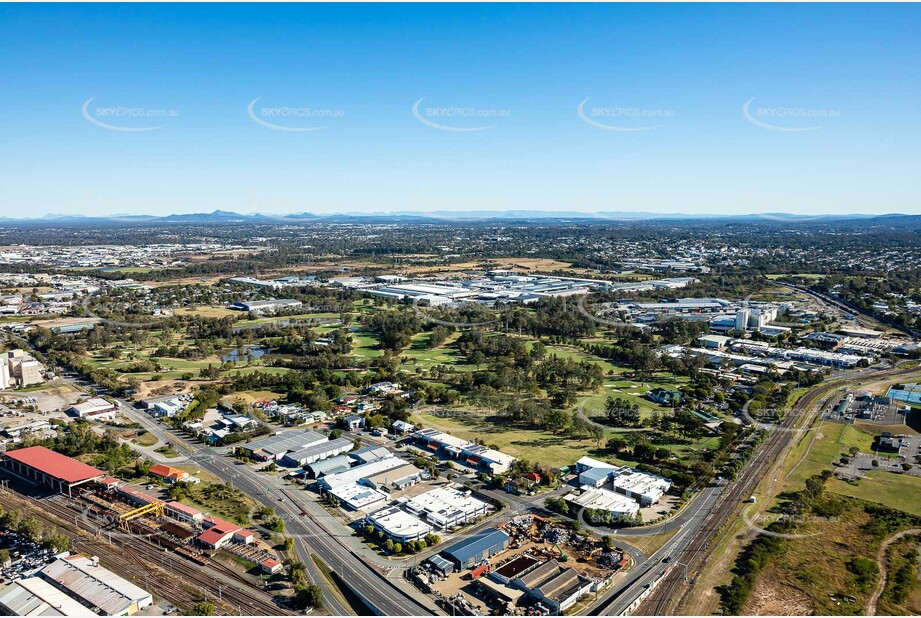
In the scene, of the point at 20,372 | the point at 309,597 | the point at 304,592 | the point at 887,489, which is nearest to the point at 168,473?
the point at 304,592

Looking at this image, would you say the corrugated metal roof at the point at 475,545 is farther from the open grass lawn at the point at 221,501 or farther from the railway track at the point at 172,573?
the open grass lawn at the point at 221,501

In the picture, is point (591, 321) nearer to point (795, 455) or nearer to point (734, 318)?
point (734, 318)

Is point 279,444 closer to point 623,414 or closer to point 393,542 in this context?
point 393,542

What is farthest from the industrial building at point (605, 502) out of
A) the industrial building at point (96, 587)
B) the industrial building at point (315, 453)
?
the industrial building at point (96, 587)

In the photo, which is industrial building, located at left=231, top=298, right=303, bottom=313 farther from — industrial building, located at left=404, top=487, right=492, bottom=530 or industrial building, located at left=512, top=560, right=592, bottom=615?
industrial building, located at left=512, top=560, right=592, bottom=615

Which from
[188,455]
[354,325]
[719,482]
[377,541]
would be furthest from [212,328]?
[719,482]

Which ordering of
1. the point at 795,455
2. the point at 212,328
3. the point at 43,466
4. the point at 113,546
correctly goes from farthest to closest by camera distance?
the point at 212,328, the point at 795,455, the point at 43,466, the point at 113,546
